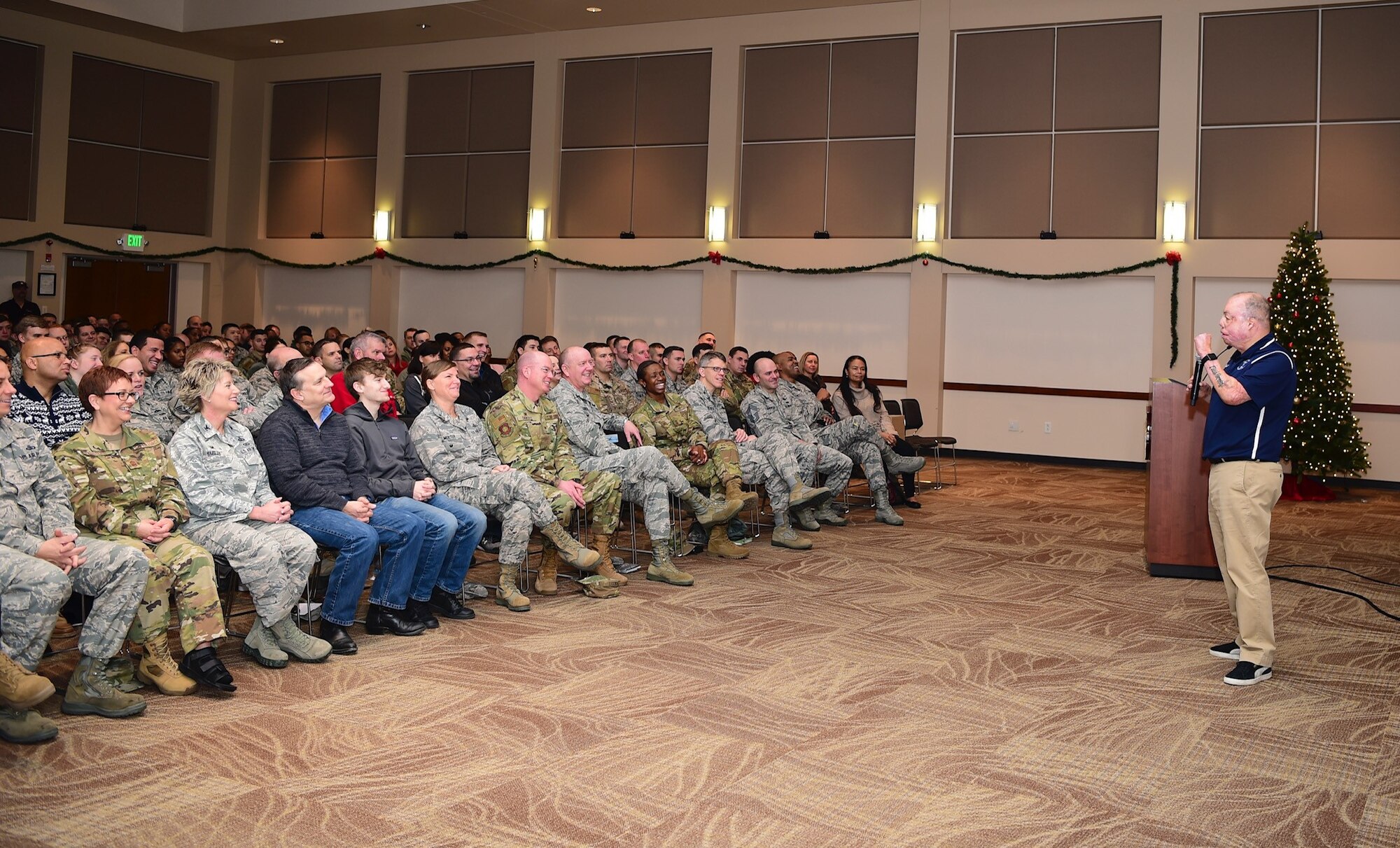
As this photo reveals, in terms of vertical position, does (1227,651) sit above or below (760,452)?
below

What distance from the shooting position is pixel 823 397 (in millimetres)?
10359

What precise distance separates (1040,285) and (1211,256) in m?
1.90

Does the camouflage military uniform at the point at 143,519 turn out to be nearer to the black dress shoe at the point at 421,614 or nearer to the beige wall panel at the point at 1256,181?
the black dress shoe at the point at 421,614

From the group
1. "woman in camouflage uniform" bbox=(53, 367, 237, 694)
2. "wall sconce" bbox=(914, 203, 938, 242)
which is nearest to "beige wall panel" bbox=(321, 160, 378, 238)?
"wall sconce" bbox=(914, 203, 938, 242)

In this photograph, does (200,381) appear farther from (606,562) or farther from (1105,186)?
(1105,186)

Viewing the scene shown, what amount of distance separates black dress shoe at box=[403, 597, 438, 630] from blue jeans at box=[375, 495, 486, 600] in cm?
3

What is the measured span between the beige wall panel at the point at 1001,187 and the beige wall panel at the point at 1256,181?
175 centimetres

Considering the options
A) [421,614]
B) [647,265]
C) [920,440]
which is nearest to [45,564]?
[421,614]

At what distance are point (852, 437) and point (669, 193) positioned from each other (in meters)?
7.29

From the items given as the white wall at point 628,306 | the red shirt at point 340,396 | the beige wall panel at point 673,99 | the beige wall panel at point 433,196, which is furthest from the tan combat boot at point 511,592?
the beige wall panel at point 433,196

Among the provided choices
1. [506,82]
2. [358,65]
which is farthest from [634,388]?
[358,65]

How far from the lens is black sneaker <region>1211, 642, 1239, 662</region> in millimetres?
5211

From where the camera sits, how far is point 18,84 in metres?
15.9

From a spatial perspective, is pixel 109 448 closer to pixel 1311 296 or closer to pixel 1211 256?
pixel 1311 296
